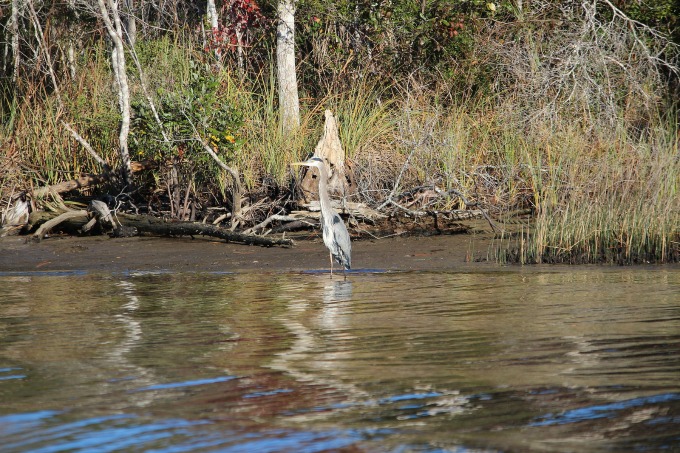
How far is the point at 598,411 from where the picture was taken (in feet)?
12.4

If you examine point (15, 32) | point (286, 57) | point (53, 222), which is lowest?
point (53, 222)

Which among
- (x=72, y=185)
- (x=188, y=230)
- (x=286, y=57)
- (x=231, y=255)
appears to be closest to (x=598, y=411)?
(x=231, y=255)

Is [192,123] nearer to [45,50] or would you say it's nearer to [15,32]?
[45,50]

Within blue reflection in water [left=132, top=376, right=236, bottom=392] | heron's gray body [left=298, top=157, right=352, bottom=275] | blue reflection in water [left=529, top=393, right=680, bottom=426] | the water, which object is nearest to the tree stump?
heron's gray body [left=298, top=157, right=352, bottom=275]

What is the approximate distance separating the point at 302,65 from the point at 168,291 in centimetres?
803

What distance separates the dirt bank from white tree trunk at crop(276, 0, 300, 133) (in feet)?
8.26

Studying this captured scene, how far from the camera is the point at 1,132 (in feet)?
42.3

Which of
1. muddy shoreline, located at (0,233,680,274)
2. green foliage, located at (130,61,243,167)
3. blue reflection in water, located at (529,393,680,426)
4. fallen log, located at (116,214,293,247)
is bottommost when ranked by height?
blue reflection in water, located at (529,393,680,426)

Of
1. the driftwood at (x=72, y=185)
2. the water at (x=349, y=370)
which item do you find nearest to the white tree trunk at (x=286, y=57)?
the driftwood at (x=72, y=185)

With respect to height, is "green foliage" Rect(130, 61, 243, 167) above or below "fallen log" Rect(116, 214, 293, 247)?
above

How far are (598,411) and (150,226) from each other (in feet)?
27.4

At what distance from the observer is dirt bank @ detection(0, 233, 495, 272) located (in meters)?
9.94

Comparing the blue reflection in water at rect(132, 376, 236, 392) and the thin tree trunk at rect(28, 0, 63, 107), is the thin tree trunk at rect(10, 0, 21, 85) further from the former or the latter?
the blue reflection in water at rect(132, 376, 236, 392)

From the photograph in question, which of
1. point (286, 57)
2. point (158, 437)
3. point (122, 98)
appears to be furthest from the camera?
point (286, 57)
